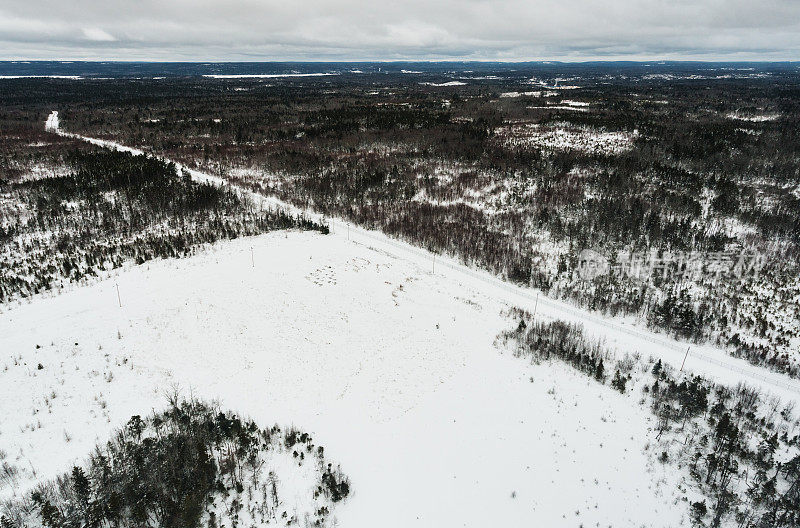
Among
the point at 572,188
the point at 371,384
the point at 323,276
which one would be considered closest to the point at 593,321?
the point at 371,384

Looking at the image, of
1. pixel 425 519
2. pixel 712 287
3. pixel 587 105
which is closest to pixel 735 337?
pixel 712 287

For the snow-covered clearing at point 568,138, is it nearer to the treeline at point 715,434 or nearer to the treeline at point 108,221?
the treeline at point 108,221

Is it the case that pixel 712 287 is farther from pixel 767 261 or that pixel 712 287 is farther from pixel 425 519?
pixel 425 519

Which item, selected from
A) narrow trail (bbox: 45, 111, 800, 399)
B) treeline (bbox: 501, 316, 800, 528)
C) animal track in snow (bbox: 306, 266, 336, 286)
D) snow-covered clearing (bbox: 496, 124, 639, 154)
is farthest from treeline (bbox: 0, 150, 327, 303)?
snow-covered clearing (bbox: 496, 124, 639, 154)

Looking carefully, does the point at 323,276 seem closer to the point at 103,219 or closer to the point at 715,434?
the point at 715,434

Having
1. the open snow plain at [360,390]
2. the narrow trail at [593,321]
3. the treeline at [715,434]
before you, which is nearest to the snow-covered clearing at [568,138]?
the narrow trail at [593,321]

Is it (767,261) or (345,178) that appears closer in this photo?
(767,261)
